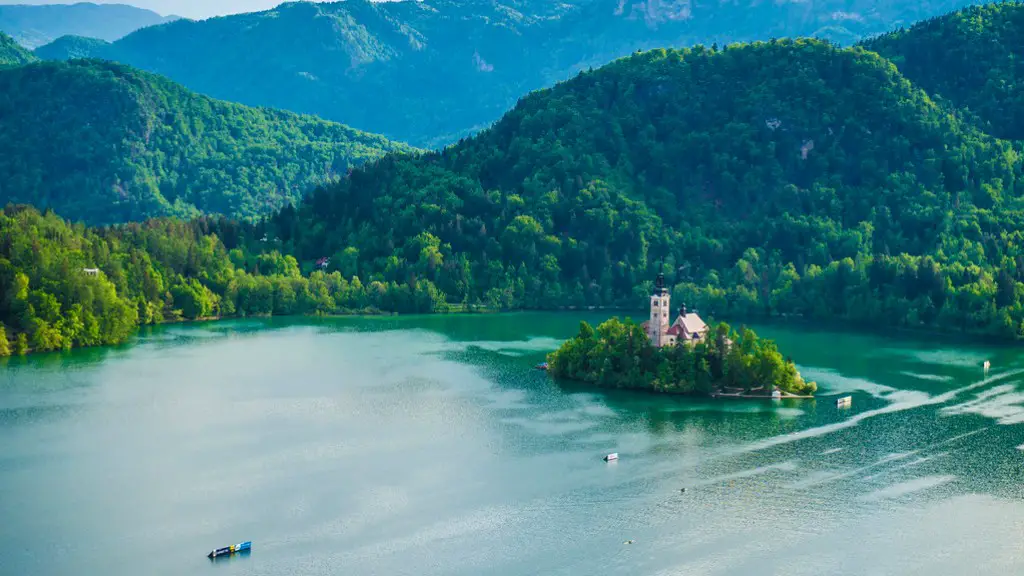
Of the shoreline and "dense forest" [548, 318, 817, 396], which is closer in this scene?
"dense forest" [548, 318, 817, 396]

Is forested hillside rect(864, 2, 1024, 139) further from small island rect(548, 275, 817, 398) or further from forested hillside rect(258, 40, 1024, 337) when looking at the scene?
small island rect(548, 275, 817, 398)

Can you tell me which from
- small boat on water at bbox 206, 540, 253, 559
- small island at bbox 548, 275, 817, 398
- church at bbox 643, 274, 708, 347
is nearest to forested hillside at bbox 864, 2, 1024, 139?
church at bbox 643, 274, 708, 347

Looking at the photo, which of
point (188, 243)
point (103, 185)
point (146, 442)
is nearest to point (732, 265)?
point (188, 243)

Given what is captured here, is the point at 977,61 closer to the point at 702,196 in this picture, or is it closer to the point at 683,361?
the point at 702,196

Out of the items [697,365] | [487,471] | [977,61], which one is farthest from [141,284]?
[977,61]

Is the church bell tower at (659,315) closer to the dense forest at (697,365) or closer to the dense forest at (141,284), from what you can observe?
the dense forest at (697,365)

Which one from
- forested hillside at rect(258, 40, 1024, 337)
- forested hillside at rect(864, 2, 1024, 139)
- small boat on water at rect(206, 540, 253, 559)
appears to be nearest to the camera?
small boat on water at rect(206, 540, 253, 559)

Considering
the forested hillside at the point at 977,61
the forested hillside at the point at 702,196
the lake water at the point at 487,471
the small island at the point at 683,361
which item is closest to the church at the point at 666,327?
the small island at the point at 683,361
